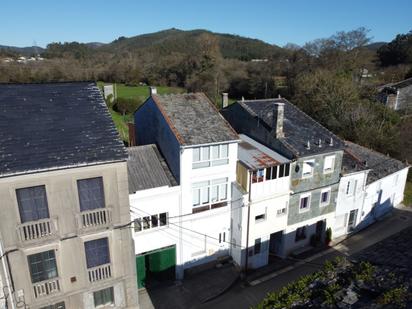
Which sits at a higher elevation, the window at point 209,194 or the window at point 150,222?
the window at point 209,194

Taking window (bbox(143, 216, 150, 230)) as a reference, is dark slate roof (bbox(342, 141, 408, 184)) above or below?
above

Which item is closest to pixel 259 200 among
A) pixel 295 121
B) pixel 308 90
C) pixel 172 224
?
pixel 172 224

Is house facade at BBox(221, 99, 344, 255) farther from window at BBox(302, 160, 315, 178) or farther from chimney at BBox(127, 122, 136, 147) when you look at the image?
chimney at BBox(127, 122, 136, 147)

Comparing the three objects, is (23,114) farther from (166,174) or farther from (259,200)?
(259,200)

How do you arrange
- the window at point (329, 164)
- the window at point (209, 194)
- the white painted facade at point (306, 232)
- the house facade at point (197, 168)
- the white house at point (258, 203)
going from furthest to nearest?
the white painted facade at point (306, 232) → the window at point (329, 164) → the white house at point (258, 203) → the window at point (209, 194) → the house facade at point (197, 168)

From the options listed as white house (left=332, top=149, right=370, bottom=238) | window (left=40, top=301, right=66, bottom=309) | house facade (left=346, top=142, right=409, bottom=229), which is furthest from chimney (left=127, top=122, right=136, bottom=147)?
house facade (left=346, top=142, right=409, bottom=229)

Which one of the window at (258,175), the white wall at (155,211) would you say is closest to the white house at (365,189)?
the window at (258,175)

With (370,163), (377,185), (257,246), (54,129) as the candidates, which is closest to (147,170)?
(54,129)

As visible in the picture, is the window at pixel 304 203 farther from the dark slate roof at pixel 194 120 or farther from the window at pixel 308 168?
the dark slate roof at pixel 194 120
